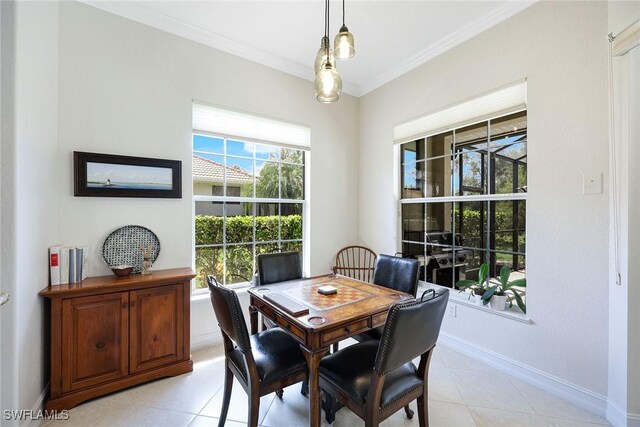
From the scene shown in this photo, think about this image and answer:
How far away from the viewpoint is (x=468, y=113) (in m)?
2.70

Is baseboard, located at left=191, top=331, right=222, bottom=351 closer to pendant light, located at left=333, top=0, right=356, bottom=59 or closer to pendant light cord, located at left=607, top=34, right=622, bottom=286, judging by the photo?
pendant light, located at left=333, top=0, right=356, bottom=59

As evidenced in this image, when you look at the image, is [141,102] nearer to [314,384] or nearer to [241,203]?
[241,203]

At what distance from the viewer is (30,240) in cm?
174

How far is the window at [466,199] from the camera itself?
8.07ft

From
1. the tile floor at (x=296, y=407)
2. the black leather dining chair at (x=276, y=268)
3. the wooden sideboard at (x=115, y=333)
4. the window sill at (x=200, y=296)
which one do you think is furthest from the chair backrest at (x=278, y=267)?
the tile floor at (x=296, y=407)

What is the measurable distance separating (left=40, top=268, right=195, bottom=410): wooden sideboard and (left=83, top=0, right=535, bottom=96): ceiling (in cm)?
229

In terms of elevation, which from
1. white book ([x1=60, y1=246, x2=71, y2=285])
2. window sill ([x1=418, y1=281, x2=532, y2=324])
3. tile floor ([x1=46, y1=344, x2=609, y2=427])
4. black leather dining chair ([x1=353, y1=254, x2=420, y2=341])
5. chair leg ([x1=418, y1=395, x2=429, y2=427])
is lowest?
tile floor ([x1=46, y1=344, x2=609, y2=427])

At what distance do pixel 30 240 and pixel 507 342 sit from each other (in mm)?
3605

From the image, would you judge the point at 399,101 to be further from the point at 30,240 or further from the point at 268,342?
the point at 30,240

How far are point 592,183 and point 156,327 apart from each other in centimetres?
339

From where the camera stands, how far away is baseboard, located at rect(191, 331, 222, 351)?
2.72 meters

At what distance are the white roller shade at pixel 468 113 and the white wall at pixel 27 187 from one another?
3.20 metres

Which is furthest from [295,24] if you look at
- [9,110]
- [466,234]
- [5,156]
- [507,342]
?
[507,342]

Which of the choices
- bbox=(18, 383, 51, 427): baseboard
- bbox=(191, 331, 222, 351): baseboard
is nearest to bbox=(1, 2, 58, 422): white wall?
bbox=(18, 383, 51, 427): baseboard
